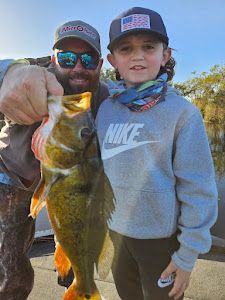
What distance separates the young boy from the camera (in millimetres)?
2123

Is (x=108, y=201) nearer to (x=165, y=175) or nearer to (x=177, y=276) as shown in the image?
(x=165, y=175)

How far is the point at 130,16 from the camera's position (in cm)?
234

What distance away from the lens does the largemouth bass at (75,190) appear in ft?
5.38

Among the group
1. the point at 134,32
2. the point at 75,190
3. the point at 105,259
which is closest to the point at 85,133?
the point at 75,190

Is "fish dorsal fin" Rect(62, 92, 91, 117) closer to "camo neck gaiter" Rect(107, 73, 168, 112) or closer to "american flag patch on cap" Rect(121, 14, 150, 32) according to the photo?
"camo neck gaiter" Rect(107, 73, 168, 112)

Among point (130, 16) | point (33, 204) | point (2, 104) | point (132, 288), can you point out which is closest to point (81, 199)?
point (33, 204)

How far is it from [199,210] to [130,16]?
1.24 meters

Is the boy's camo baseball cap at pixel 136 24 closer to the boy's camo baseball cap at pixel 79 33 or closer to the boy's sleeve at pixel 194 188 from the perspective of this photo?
the boy's camo baseball cap at pixel 79 33

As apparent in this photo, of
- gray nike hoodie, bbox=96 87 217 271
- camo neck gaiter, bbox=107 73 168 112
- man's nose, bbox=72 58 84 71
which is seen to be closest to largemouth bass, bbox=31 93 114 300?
gray nike hoodie, bbox=96 87 217 271

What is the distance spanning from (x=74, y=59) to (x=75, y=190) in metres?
1.16

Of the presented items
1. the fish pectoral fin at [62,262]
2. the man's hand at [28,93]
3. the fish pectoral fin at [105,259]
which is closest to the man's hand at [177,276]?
the fish pectoral fin at [105,259]

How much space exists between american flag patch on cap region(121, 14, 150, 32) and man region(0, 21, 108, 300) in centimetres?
36

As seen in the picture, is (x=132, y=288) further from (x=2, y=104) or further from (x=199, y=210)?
(x=2, y=104)

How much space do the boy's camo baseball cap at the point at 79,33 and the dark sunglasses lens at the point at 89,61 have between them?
0.24ft
